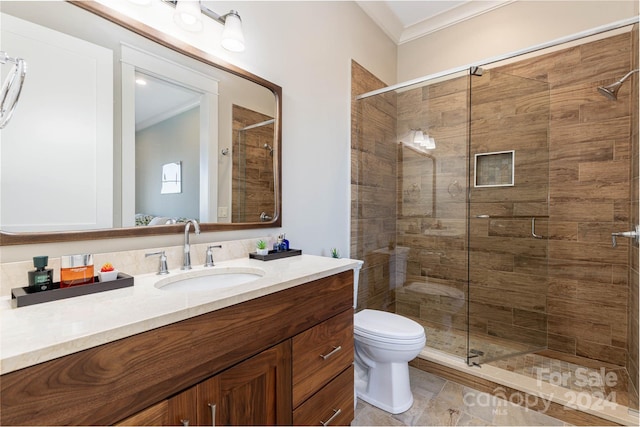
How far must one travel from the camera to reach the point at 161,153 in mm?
1258

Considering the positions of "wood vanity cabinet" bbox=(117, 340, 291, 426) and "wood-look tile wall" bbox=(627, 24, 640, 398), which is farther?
"wood-look tile wall" bbox=(627, 24, 640, 398)

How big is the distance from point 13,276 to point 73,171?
0.36 m

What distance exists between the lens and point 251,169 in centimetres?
162

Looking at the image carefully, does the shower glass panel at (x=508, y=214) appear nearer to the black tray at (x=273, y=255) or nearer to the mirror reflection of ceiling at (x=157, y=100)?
the black tray at (x=273, y=255)

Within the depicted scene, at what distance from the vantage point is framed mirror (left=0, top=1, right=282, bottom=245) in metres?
0.93

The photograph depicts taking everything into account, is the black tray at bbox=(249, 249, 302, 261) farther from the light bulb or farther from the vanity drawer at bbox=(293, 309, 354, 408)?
the light bulb

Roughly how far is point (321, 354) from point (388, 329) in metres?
0.63

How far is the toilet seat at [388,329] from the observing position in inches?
64.0

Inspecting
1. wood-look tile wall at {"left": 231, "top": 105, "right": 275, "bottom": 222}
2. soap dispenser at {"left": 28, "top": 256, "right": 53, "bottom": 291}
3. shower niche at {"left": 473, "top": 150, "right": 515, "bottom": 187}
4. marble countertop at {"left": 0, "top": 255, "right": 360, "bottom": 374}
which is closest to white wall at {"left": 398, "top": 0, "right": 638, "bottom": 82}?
shower niche at {"left": 473, "top": 150, "right": 515, "bottom": 187}

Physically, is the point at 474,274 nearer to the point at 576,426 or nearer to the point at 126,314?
the point at 576,426

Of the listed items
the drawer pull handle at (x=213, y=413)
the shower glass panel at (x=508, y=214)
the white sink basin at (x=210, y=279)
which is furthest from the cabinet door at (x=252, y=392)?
the shower glass panel at (x=508, y=214)

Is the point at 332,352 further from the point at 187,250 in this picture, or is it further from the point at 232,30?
the point at 232,30

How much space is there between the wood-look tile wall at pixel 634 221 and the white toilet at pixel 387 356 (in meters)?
1.29

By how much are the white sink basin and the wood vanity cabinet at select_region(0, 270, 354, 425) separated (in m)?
0.26
